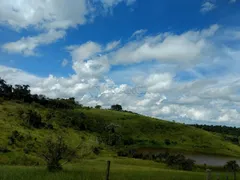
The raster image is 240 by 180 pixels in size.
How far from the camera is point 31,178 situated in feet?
85.9

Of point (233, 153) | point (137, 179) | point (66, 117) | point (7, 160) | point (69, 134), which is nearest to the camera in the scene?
point (137, 179)

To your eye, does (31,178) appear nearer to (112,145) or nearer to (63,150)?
(63,150)

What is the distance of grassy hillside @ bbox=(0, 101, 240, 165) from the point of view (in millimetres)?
61897

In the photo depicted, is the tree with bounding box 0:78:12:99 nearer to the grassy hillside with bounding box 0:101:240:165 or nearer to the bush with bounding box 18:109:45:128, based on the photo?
the grassy hillside with bounding box 0:101:240:165

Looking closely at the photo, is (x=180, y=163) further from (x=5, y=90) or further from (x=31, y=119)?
(x=5, y=90)

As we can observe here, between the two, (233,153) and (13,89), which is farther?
(233,153)

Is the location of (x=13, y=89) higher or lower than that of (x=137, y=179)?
higher

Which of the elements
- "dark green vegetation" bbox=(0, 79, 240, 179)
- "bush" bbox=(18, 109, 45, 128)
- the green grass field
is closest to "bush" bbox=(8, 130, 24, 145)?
"dark green vegetation" bbox=(0, 79, 240, 179)

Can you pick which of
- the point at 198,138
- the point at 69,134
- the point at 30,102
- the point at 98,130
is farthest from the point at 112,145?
the point at 198,138

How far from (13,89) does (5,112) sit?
3672 centimetres

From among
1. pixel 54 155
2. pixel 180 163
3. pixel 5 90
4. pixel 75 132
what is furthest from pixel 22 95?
pixel 54 155

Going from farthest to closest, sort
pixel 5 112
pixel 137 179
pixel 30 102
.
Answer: pixel 30 102
pixel 5 112
pixel 137 179

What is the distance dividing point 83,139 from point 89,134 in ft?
41.5

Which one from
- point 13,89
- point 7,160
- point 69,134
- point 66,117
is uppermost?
point 13,89
